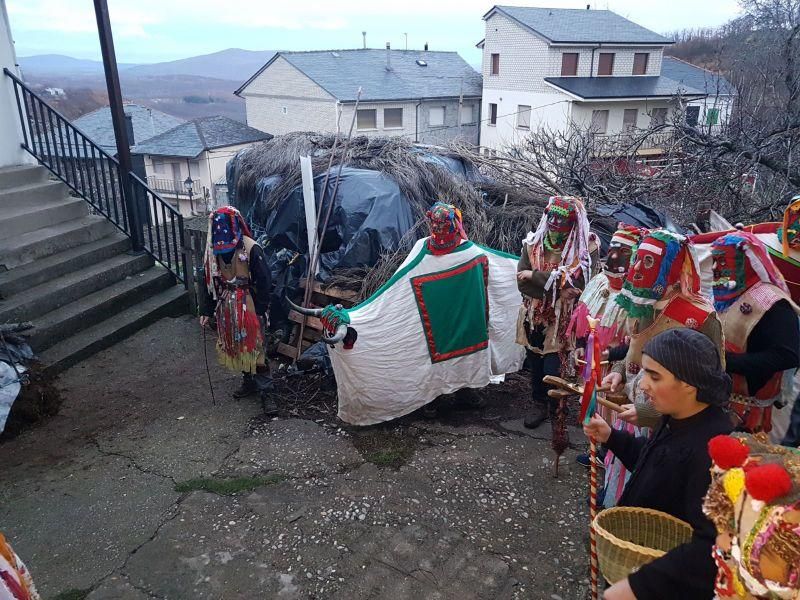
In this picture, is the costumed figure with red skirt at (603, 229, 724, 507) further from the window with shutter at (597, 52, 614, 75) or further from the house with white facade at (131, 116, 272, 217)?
the house with white facade at (131, 116, 272, 217)

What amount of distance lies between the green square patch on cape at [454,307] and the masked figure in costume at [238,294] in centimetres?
132

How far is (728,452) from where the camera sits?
1.34m

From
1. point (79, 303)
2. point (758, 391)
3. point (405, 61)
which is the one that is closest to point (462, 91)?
point (405, 61)

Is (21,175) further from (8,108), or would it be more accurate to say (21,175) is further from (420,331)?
(420,331)

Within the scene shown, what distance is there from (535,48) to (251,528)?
27.0 metres

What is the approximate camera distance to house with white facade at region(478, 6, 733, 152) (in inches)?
971

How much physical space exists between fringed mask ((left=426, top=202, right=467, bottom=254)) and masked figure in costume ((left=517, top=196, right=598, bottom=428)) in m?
0.53

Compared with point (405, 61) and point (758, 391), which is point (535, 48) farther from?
point (758, 391)

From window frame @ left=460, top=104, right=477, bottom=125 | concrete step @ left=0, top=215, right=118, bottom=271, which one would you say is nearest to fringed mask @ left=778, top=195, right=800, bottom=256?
concrete step @ left=0, top=215, right=118, bottom=271

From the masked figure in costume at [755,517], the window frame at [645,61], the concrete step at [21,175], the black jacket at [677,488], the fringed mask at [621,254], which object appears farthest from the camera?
the window frame at [645,61]

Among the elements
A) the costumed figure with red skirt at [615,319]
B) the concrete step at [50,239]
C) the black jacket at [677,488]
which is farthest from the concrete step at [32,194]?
the black jacket at [677,488]

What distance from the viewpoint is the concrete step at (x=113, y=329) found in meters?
5.50

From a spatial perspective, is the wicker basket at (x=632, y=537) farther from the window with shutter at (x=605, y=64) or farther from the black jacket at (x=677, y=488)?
the window with shutter at (x=605, y=64)

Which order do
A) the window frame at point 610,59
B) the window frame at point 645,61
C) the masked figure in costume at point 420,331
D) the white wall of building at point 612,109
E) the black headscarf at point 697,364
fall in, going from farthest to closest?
the window frame at point 645,61 → the window frame at point 610,59 → the white wall of building at point 612,109 → the masked figure in costume at point 420,331 → the black headscarf at point 697,364
